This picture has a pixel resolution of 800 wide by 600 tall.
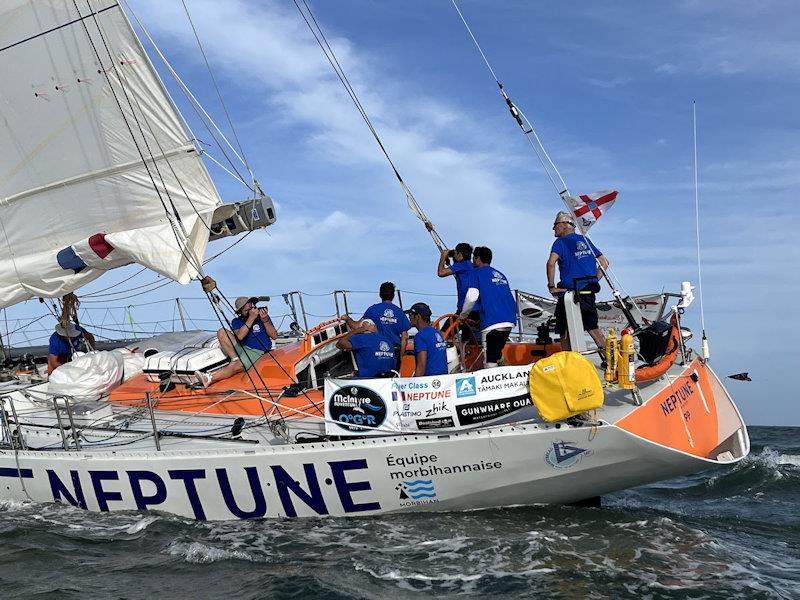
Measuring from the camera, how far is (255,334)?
8500 mm

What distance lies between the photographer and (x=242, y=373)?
27.9 ft

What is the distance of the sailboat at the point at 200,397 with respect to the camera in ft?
21.2

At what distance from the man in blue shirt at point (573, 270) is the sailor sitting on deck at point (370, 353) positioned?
5.43ft

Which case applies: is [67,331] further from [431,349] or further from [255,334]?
[431,349]

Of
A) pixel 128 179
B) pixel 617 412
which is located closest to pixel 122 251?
pixel 128 179

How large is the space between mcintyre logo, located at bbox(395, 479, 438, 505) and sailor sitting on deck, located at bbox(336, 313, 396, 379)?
122 centimetres

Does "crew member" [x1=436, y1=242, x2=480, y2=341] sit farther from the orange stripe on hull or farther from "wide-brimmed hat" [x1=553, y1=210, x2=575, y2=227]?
the orange stripe on hull

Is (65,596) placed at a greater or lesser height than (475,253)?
lesser

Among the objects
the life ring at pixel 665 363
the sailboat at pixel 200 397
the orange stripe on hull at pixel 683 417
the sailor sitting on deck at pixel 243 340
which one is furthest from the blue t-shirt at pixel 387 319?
the orange stripe on hull at pixel 683 417

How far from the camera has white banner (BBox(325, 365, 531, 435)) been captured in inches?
253

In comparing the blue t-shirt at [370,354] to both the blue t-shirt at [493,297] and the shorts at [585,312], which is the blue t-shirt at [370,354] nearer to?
the blue t-shirt at [493,297]

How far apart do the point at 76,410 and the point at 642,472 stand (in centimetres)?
601

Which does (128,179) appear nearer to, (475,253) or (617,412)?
(475,253)

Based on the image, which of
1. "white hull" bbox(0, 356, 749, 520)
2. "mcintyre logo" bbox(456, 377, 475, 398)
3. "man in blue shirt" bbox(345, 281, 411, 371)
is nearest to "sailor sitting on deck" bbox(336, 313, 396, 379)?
"man in blue shirt" bbox(345, 281, 411, 371)
